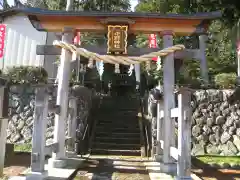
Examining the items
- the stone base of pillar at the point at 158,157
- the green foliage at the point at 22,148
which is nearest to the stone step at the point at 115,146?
the stone base of pillar at the point at 158,157

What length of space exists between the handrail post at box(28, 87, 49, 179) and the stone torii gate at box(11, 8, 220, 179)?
70.3 inches

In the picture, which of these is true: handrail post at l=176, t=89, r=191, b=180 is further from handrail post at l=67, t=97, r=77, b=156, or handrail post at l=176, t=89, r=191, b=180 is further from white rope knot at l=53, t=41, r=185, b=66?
handrail post at l=67, t=97, r=77, b=156

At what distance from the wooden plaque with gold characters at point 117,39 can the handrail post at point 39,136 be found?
272cm

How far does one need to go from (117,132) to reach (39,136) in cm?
638

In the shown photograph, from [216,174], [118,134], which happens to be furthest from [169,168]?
[118,134]

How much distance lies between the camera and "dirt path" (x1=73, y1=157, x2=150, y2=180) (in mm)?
7309

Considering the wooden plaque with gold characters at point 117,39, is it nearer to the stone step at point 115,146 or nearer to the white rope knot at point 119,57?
the white rope knot at point 119,57

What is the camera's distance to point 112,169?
8.26m

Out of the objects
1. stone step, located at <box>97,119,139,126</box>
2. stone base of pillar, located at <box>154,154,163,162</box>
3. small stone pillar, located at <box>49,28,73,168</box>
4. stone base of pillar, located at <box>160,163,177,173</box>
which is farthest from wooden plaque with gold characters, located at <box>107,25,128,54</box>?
stone step, located at <box>97,119,139,126</box>

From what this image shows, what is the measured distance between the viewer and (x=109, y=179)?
708 cm

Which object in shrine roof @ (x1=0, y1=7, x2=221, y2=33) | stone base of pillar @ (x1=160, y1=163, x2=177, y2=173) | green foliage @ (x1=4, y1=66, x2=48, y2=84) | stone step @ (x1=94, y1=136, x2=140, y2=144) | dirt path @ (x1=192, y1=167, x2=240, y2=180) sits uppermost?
shrine roof @ (x1=0, y1=7, x2=221, y2=33)

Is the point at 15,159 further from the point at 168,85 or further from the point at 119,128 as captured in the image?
the point at 168,85

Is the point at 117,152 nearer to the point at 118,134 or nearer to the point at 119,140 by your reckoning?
the point at 119,140

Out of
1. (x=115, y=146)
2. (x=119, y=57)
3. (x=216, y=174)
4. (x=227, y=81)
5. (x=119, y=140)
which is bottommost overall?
(x=216, y=174)
